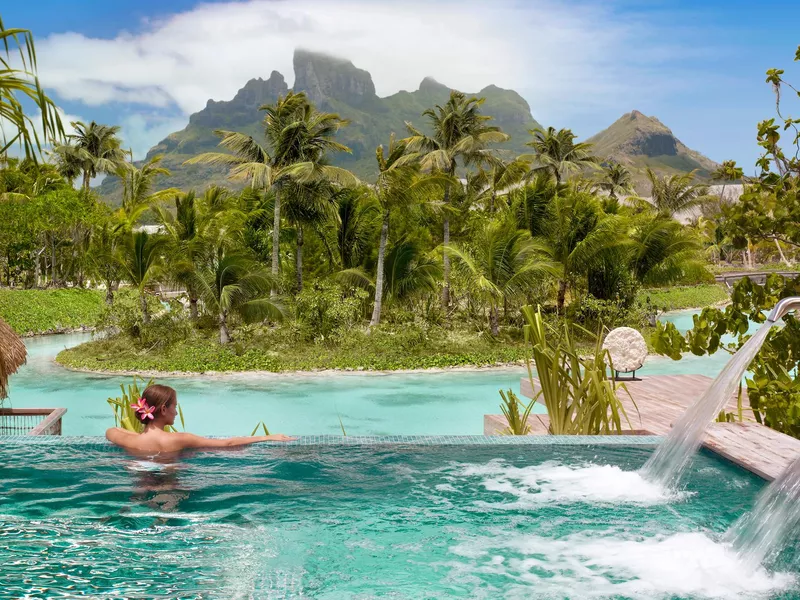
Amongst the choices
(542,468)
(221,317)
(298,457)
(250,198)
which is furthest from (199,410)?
(250,198)

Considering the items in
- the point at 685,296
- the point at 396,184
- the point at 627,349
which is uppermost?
the point at 396,184

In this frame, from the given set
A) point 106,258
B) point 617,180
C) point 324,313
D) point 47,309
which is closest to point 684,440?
point 324,313

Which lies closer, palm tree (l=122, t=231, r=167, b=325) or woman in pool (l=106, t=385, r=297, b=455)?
woman in pool (l=106, t=385, r=297, b=455)

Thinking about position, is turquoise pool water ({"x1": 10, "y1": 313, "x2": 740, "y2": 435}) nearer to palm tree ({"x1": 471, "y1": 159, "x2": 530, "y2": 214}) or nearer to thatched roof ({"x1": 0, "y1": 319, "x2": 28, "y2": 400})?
thatched roof ({"x1": 0, "y1": 319, "x2": 28, "y2": 400})

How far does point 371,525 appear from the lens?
3.70 meters

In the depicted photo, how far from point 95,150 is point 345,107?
112093 millimetres

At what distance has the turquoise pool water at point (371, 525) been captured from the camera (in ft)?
9.89

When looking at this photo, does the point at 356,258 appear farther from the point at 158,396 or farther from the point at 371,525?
the point at 371,525

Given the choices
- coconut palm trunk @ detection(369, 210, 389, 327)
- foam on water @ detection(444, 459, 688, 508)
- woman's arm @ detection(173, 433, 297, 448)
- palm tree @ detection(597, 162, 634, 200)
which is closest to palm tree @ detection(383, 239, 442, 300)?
coconut palm trunk @ detection(369, 210, 389, 327)

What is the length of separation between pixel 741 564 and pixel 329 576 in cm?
A: 174

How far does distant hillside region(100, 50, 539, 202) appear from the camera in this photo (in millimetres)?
121812

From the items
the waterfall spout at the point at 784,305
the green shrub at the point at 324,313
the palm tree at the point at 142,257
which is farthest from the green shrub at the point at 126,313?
the waterfall spout at the point at 784,305

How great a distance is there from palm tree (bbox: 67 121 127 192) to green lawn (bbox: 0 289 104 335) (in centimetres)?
876

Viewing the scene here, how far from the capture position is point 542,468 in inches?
179
